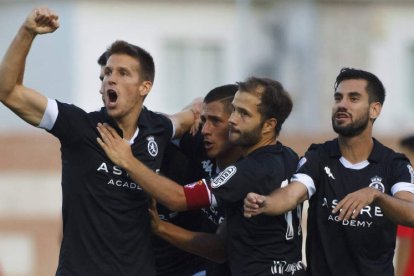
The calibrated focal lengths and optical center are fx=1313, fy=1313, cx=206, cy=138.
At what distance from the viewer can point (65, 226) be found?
8984mm

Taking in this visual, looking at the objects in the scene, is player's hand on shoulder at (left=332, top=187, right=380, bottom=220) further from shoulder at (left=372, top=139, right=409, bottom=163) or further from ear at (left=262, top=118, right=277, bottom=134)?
ear at (left=262, top=118, right=277, bottom=134)

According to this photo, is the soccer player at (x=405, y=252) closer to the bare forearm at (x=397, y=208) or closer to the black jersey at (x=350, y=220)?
the black jersey at (x=350, y=220)

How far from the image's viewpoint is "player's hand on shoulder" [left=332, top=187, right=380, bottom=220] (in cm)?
832

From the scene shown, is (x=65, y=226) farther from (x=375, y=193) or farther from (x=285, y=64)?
(x=285, y=64)

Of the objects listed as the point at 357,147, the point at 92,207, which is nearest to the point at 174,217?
the point at 92,207

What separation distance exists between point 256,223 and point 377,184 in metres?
0.90

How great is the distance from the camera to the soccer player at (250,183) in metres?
8.80

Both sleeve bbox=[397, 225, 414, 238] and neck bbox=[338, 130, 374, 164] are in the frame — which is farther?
sleeve bbox=[397, 225, 414, 238]

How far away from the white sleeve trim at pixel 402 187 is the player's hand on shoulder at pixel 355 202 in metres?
0.50

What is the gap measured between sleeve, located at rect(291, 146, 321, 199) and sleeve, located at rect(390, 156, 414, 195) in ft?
1.71

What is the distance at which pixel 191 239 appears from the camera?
9500 mm

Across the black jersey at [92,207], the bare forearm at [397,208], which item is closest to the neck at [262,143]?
the black jersey at [92,207]

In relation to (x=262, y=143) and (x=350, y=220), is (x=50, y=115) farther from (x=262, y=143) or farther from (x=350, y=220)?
(x=350, y=220)

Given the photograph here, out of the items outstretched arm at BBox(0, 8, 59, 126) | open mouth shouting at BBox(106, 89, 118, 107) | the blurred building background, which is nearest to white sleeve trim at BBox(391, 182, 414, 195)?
open mouth shouting at BBox(106, 89, 118, 107)
